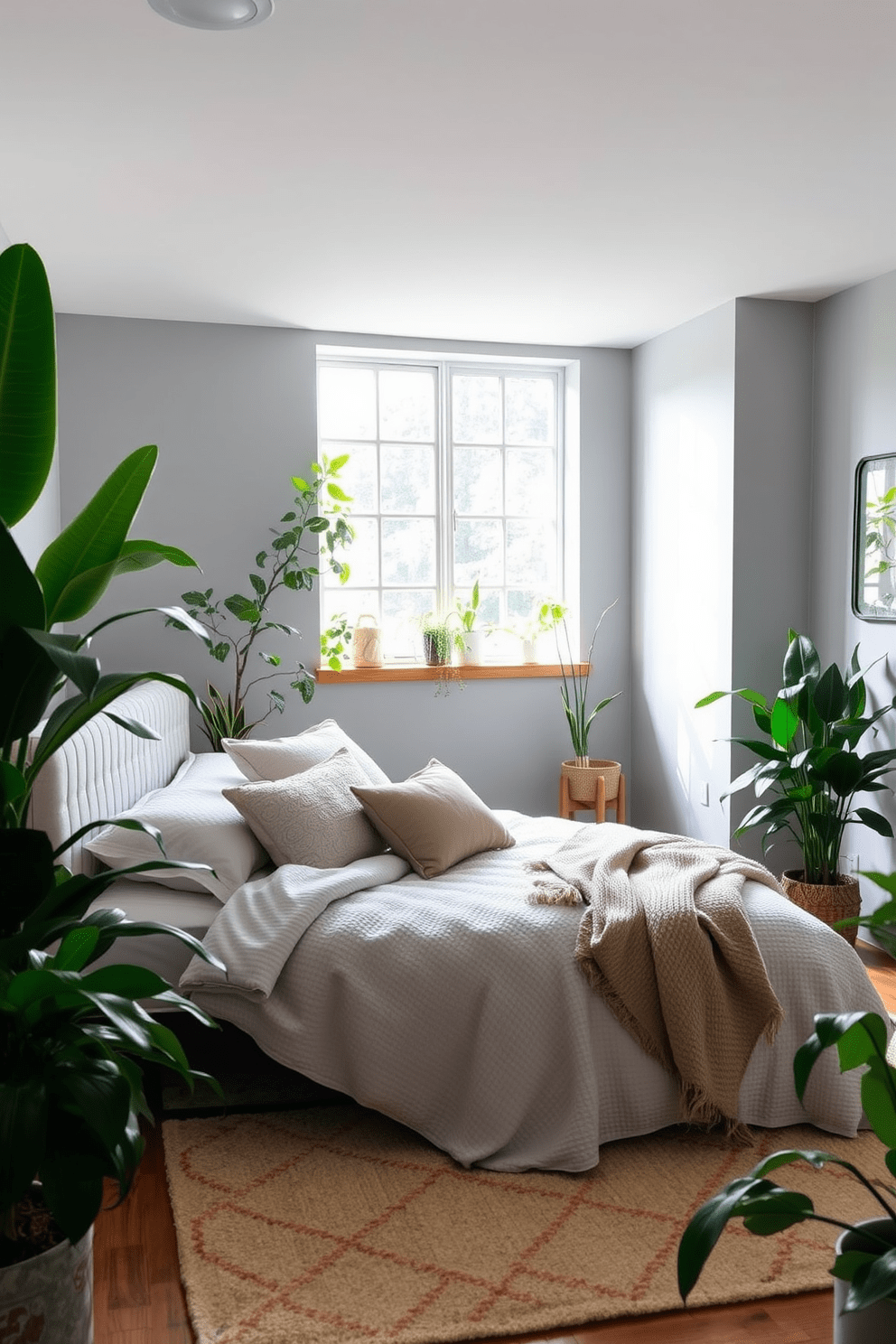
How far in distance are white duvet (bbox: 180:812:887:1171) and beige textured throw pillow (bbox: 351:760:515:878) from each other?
1.35 ft

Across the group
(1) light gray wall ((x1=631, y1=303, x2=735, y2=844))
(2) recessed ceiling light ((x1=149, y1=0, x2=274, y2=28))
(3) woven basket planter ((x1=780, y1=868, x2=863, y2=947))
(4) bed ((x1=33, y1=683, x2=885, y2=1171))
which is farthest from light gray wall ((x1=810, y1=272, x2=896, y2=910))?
(2) recessed ceiling light ((x1=149, y1=0, x2=274, y2=28))

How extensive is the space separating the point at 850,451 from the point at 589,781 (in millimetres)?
1853

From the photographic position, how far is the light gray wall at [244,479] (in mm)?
4902

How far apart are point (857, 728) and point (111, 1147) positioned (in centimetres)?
331

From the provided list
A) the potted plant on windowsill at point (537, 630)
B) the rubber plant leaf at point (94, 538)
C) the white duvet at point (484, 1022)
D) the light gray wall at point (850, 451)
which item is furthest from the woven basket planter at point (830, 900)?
the rubber plant leaf at point (94, 538)

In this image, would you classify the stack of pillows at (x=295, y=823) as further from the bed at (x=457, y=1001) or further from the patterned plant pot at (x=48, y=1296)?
the patterned plant pot at (x=48, y=1296)

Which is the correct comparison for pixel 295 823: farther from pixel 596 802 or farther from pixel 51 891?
pixel 596 802

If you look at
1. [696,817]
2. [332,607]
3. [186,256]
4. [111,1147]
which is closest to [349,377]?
[332,607]

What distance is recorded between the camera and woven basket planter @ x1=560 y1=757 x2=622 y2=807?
17.1 ft

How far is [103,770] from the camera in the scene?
3.17 m

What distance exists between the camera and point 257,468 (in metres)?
5.10

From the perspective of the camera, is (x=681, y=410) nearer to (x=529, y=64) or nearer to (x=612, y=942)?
(x=529, y=64)

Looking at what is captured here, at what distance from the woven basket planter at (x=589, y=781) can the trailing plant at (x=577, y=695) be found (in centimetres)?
14

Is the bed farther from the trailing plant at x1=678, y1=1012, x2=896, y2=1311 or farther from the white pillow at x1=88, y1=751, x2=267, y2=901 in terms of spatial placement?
the trailing plant at x1=678, y1=1012, x2=896, y2=1311
